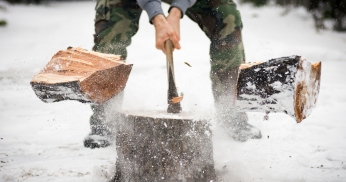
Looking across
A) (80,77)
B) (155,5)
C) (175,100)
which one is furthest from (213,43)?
(80,77)

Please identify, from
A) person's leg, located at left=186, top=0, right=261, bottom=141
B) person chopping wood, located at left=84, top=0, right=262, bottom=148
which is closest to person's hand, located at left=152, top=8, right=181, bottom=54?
person chopping wood, located at left=84, top=0, right=262, bottom=148

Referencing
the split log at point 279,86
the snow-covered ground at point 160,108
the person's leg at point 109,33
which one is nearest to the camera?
the split log at point 279,86

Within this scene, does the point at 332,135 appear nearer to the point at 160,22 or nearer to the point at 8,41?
the point at 160,22

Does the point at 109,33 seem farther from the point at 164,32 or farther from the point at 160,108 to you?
the point at 160,108

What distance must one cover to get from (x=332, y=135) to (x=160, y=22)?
4.44ft

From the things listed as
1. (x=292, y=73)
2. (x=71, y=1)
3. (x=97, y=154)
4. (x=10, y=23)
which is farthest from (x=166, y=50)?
(x=71, y=1)

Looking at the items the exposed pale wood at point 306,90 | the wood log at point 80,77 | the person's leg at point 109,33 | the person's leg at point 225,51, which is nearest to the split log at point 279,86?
the exposed pale wood at point 306,90

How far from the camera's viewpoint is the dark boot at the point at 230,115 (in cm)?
205

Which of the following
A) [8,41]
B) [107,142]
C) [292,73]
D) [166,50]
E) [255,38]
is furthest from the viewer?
[255,38]

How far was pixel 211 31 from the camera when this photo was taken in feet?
7.38

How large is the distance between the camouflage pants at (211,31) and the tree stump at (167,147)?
68 cm

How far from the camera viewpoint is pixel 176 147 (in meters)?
1.35

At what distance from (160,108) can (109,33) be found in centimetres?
83

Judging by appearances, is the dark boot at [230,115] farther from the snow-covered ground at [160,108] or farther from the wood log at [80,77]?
the wood log at [80,77]
